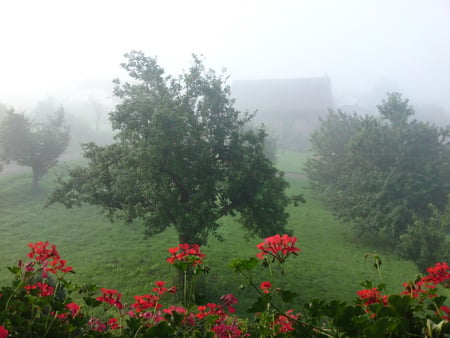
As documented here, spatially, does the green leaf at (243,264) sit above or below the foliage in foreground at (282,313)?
above

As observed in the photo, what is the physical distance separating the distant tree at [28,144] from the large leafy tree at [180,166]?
17682mm

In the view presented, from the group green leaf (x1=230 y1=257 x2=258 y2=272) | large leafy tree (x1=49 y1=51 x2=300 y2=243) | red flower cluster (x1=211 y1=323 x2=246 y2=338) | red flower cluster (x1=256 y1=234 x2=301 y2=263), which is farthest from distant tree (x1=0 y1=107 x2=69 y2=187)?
green leaf (x1=230 y1=257 x2=258 y2=272)

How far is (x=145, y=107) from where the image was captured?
12023 mm

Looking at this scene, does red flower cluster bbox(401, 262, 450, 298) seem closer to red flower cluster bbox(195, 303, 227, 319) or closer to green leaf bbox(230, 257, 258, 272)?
green leaf bbox(230, 257, 258, 272)

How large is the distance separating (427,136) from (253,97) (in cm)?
6409

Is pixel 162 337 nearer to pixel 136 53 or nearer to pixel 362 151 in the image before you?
pixel 136 53

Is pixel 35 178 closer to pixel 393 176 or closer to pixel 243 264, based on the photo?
pixel 393 176

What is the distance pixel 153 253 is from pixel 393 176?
1659 cm

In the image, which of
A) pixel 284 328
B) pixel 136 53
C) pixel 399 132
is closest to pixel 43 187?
pixel 136 53

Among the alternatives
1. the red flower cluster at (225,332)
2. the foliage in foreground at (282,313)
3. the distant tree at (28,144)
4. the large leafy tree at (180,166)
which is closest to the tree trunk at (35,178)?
the distant tree at (28,144)

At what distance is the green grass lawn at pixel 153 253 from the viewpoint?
14828 millimetres

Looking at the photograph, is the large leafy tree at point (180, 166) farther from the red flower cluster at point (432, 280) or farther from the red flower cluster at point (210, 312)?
the red flower cluster at point (432, 280)

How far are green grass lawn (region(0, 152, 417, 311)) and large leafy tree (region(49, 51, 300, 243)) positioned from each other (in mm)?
3057

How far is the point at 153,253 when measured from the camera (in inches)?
717
